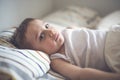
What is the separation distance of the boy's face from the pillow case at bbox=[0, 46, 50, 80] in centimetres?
12

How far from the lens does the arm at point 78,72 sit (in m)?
0.82

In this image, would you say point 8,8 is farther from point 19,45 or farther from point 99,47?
point 99,47

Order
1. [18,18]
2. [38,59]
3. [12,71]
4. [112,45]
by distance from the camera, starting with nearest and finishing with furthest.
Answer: [12,71], [38,59], [112,45], [18,18]

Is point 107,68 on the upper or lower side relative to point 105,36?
lower

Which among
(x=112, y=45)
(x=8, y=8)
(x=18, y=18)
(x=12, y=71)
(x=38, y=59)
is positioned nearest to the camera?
(x=12, y=71)

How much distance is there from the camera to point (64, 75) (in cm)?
89

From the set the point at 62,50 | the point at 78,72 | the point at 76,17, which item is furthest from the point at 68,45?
the point at 76,17

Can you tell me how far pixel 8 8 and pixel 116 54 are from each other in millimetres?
867

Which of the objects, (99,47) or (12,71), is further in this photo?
(99,47)

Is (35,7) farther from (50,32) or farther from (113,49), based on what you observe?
(113,49)

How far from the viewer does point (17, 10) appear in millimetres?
1504

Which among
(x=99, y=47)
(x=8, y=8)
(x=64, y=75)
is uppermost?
(x=8, y=8)

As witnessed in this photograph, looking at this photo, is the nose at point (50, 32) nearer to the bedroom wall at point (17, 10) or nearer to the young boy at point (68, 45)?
the young boy at point (68, 45)

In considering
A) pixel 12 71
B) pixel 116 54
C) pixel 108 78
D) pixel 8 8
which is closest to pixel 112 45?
pixel 116 54
